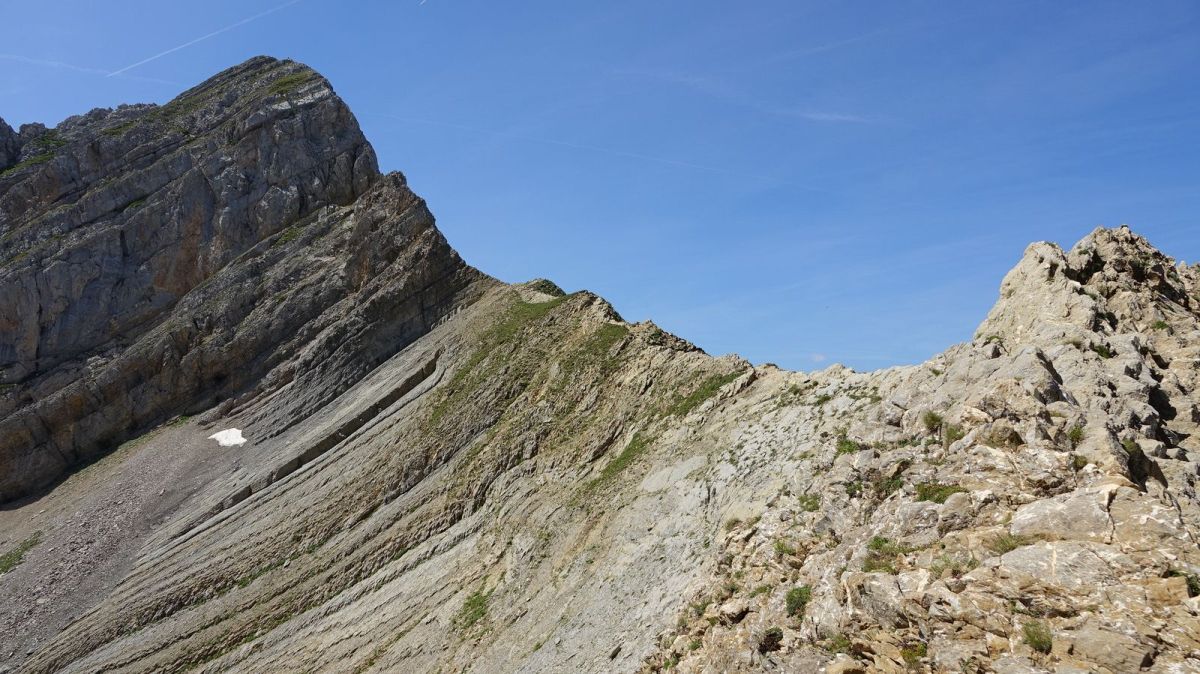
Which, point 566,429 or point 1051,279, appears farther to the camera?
point 566,429

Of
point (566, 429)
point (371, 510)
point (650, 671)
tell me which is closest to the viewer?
point (650, 671)

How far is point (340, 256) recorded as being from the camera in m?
70.4

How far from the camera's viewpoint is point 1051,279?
22.9m

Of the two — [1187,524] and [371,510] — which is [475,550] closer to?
[371,510]

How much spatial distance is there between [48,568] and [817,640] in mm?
54058

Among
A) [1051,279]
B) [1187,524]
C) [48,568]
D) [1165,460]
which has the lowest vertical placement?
[48,568]

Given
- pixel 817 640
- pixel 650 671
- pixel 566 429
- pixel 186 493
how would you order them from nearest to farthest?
pixel 817 640, pixel 650 671, pixel 566 429, pixel 186 493

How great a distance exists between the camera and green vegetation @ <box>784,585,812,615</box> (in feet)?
52.0

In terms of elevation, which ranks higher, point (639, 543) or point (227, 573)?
point (639, 543)

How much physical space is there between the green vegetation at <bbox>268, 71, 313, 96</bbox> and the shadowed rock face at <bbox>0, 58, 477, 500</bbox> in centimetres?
35

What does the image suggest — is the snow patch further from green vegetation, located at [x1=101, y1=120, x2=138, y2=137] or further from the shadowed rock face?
green vegetation, located at [x1=101, y1=120, x2=138, y2=137]

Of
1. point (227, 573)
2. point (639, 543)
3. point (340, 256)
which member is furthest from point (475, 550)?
point (340, 256)

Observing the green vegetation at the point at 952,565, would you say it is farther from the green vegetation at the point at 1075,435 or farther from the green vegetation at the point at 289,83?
the green vegetation at the point at 289,83

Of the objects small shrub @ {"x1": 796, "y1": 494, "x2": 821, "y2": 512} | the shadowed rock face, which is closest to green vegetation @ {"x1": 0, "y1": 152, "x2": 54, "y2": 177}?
the shadowed rock face
